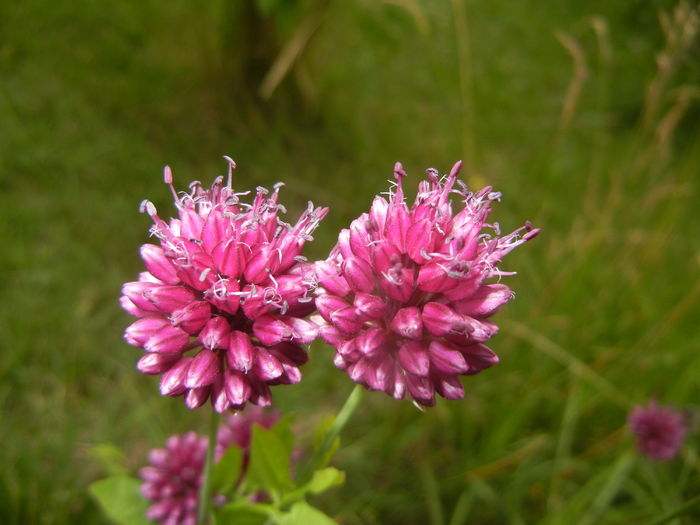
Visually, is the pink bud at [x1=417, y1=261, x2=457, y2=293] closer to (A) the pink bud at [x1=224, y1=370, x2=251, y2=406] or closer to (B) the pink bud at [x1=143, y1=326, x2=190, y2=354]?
(A) the pink bud at [x1=224, y1=370, x2=251, y2=406]

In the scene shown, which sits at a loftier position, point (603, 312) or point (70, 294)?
point (603, 312)

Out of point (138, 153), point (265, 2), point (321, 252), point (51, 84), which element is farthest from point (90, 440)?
point (51, 84)

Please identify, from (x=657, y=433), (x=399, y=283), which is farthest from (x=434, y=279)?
(x=657, y=433)

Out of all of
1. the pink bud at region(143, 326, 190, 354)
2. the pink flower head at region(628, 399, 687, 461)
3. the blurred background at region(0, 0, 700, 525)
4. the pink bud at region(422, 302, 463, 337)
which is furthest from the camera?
the blurred background at region(0, 0, 700, 525)

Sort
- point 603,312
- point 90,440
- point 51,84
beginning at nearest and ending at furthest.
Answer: point 90,440 < point 603,312 < point 51,84

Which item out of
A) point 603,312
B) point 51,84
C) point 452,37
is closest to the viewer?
point 603,312

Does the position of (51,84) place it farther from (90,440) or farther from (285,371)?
(285,371)

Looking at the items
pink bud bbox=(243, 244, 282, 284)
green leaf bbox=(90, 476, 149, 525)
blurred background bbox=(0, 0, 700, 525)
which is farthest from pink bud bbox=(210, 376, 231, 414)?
blurred background bbox=(0, 0, 700, 525)
